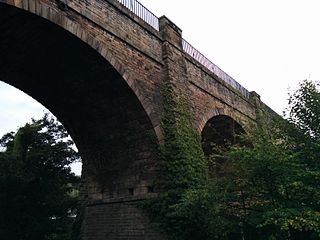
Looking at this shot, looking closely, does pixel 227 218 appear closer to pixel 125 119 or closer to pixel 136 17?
pixel 125 119

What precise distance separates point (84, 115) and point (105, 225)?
3578 millimetres

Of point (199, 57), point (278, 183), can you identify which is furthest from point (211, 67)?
point (278, 183)

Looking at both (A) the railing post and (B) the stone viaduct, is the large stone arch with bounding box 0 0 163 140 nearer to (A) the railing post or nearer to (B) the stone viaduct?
(B) the stone viaduct

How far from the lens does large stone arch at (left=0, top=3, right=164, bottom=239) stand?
827 centimetres

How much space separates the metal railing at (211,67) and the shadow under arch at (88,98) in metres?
4.86

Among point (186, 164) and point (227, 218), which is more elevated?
point (186, 164)

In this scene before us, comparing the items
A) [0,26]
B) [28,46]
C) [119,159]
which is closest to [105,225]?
[119,159]

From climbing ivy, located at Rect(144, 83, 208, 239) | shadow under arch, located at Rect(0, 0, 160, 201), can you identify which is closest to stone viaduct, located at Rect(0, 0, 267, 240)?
shadow under arch, located at Rect(0, 0, 160, 201)

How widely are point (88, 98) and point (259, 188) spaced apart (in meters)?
5.66

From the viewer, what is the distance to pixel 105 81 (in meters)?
9.93

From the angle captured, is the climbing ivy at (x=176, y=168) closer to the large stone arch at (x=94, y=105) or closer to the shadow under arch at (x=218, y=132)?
the large stone arch at (x=94, y=105)

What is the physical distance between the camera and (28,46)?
8.44 meters

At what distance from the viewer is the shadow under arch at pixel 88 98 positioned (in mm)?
8336

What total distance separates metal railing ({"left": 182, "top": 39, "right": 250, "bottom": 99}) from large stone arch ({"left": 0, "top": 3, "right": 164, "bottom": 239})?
482 centimetres
